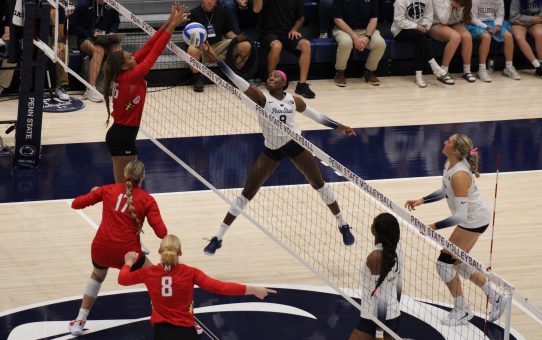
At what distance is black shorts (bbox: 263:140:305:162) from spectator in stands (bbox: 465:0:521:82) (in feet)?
29.5

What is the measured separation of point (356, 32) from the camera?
62.2 ft

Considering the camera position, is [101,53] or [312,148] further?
[101,53]

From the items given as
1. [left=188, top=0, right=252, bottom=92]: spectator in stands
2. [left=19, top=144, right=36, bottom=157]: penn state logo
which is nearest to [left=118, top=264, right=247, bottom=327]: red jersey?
[left=19, top=144, right=36, bottom=157]: penn state logo

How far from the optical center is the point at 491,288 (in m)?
10.1

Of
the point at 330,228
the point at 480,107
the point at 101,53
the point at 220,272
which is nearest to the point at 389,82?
the point at 480,107

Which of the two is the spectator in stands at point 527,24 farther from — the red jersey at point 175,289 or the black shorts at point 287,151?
the red jersey at point 175,289

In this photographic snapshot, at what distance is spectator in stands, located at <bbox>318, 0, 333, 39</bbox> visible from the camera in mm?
18953

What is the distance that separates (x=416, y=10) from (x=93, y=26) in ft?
19.5

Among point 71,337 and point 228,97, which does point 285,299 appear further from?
point 228,97

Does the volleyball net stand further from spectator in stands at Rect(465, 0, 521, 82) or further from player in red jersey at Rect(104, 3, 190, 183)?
spectator in stands at Rect(465, 0, 521, 82)

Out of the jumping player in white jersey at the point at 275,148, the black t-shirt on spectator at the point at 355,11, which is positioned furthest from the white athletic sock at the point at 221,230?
the black t-shirt on spectator at the point at 355,11

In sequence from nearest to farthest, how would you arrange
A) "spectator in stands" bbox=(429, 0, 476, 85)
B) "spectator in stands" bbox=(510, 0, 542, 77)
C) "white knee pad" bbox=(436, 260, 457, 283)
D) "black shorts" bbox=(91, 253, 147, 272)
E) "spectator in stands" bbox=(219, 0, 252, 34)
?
"black shorts" bbox=(91, 253, 147, 272)
"white knee pad" bbox=(436, 260, 457, 283)
"spectator in stands" bbox=(219, 0, 252, 34)
"spectator in stands" bbox=(429, 0, 476, 85)
"spectator in stands" bbox=(510, 0, 542, 77)

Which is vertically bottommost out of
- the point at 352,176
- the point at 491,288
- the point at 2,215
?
the point at 2,215

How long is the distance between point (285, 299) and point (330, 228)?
2096mm
